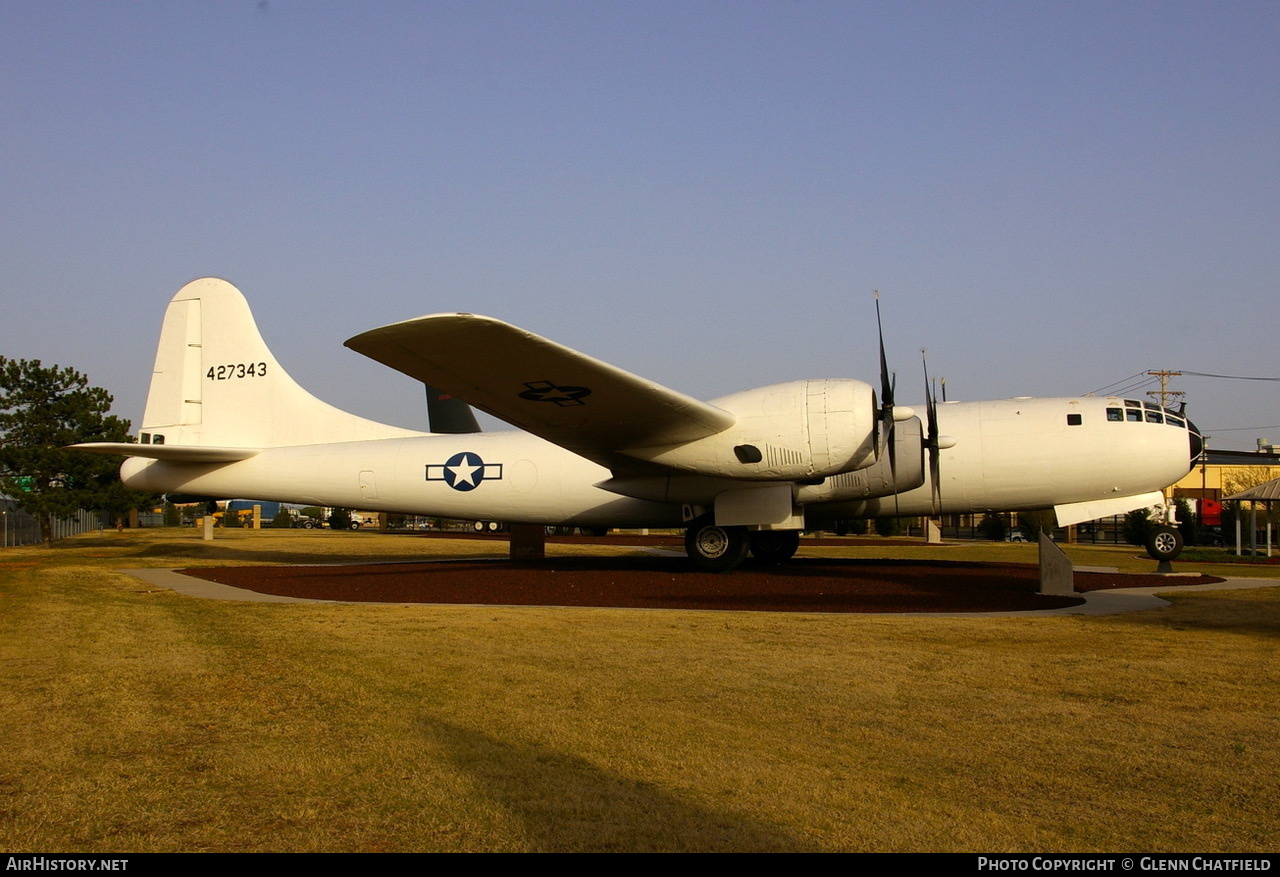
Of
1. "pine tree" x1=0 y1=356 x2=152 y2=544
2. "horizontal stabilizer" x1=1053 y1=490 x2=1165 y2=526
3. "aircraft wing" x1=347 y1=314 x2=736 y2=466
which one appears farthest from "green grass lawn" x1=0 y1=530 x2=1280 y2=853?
"pine tree" x1=0 y1=356 x2=152 y2=544

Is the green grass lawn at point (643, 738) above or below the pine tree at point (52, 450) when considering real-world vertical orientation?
below

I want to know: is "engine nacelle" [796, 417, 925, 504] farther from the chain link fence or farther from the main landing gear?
the chain link fence

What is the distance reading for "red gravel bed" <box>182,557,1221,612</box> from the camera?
1283 cm

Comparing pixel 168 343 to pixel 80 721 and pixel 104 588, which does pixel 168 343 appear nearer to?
pixel 104 588

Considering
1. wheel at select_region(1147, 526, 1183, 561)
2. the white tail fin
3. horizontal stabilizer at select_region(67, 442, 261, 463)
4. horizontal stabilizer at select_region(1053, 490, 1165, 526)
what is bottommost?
wheel at select_region(1147, 526, 1183, 561)

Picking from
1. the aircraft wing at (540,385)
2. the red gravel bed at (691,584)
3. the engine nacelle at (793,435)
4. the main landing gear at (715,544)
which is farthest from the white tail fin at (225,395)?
the engine nacelle at (793,435)

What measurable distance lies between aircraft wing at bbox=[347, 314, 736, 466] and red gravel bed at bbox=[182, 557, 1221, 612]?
2.56 meters

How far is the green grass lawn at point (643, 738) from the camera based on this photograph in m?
3.87

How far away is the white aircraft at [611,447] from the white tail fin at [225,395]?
0.13 ft

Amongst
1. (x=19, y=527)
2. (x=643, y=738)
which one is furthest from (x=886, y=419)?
(x=19, y=527)

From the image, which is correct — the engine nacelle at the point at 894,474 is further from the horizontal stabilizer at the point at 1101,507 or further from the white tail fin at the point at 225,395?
the white tail fin at the point at 225,395

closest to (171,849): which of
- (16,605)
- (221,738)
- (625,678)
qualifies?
(221,738)

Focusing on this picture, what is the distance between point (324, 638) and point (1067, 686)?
683 centimetres

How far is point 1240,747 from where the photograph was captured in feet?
16.8
